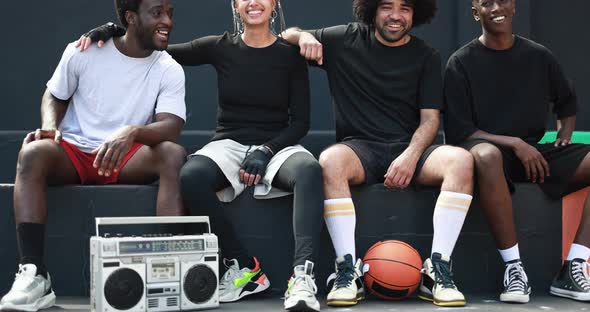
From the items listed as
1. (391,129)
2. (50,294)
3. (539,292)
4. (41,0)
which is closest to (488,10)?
(391,129)

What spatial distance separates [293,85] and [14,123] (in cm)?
246

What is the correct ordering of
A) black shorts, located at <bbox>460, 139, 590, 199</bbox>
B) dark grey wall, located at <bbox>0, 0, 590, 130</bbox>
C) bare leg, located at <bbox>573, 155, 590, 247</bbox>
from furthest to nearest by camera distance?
dark grey wall, located at <bbox>0, 0, 590, 130</bbox>
black shorts, located at <bbox>460, 139, 590, 199</bbox>
bare leg, located at <bbox>573, 155, 590, 247</bbox>

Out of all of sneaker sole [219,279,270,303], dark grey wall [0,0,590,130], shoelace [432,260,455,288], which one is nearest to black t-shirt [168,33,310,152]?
sneaker sole [219,279,270,303]

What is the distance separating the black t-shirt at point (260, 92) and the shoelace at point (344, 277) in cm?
75

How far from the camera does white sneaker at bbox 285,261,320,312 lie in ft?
10.4

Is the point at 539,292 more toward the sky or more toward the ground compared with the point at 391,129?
more toward the ground

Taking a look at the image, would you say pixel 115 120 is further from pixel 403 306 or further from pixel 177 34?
pixel 177 34

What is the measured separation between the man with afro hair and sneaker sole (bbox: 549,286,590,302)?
0.58 m

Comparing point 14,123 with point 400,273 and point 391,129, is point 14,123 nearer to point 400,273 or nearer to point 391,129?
point 391,129

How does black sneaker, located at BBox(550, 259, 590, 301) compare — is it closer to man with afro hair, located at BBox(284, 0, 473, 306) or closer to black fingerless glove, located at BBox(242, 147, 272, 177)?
man with afro hair, located at BBox(284, 0, 473, 306)

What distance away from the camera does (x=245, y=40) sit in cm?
403

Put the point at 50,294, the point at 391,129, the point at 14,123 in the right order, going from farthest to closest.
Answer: the point at 14,123 < the point at 391,129 < the point at 50,294

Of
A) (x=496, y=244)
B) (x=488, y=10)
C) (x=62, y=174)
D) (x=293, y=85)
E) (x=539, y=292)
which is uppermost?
(x=488, y=10)

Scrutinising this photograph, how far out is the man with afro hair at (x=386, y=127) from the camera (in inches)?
140
